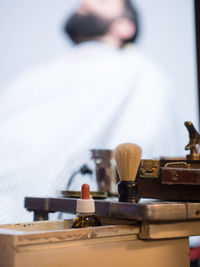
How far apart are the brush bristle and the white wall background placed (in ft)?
3.37

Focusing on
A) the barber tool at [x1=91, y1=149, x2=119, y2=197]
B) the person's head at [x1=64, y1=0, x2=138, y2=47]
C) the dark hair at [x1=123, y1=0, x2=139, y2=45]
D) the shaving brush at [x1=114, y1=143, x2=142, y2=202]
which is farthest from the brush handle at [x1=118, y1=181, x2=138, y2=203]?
the dark hair at [x1=123, y1=0, x2=139, y2=45]

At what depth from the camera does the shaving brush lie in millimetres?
1020

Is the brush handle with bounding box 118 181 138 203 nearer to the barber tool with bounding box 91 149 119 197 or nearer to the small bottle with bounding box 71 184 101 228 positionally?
the small bottle with bounding box 71 184 101 228

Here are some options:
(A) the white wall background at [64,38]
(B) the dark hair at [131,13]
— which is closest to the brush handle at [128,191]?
(A) the white wall background at [64,38]

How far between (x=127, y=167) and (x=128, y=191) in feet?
0.16

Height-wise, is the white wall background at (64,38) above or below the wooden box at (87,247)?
above

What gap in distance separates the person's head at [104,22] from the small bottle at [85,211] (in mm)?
1272

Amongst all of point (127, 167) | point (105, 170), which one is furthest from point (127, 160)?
point (105, 170)

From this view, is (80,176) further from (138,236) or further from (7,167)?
(138,236)

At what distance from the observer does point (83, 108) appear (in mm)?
2135

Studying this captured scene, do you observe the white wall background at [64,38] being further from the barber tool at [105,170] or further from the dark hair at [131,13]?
the barber tool at [105,170]

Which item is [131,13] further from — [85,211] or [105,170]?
[85,211]

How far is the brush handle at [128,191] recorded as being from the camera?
104 centimetres

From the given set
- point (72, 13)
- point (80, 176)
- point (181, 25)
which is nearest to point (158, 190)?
point (80, 176)
